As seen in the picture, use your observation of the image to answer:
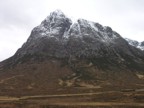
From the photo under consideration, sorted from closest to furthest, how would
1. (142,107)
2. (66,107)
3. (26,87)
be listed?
1. (142,107)
2. (66,107)
3. (26,87)

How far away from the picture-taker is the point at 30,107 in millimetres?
84938

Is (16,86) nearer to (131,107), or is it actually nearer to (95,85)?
(95,85)

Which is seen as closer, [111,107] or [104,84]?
[111,107]

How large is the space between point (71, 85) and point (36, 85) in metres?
22.5

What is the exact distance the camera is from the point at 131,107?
78375 millimetres

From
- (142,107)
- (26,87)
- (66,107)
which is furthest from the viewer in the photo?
(26,87)

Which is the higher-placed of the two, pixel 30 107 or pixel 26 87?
pixel 26 87

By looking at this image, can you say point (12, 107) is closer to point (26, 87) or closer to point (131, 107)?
point (131, 107)

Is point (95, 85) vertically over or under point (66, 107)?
over

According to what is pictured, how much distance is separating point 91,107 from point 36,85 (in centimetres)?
11951

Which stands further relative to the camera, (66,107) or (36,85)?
(36,85)

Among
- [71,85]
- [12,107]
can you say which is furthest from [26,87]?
[12,107]

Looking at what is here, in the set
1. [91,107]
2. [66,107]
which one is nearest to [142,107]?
[91,107]

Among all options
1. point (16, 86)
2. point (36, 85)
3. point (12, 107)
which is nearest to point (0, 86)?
point (16, 86)
